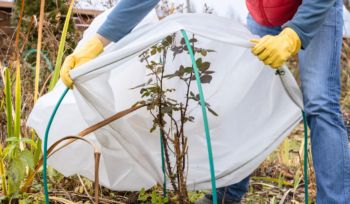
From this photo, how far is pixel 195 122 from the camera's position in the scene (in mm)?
1176

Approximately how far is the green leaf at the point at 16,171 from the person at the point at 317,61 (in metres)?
0.43

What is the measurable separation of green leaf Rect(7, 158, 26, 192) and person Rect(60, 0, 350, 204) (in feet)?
1.42

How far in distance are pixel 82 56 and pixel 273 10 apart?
2.51 ft

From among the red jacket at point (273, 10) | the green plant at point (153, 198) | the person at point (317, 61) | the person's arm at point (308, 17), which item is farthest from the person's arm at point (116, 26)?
the green plant at point (153, 198)

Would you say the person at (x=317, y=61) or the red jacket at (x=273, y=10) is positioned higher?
the red jacket at (x=273, y=10)

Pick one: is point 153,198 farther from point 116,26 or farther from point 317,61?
point 317,61

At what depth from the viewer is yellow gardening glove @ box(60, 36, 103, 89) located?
896 millimetres

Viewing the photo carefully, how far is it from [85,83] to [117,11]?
1.02 feet

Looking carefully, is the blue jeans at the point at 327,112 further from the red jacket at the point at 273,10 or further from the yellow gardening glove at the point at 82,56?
the yellow gardening glove at the point at 82,56

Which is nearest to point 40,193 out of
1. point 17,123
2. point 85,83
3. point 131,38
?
point 17,123

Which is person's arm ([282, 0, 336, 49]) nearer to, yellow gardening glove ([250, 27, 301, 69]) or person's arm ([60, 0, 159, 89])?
yellow gardening glove ([250, 27, 301, 69])

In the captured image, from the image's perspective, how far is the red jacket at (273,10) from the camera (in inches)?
40.6

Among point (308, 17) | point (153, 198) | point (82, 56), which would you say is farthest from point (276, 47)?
point (153, 198)

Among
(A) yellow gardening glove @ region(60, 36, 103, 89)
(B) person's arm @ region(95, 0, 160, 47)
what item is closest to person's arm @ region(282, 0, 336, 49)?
(B) person's arm @ region(95, 0, 160, 47)
